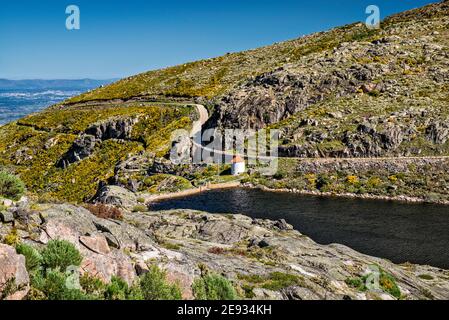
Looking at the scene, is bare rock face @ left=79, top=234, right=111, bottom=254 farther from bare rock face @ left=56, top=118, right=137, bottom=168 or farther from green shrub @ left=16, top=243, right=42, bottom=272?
bare rock face @ left=56, top=118, right=137, bottom=168

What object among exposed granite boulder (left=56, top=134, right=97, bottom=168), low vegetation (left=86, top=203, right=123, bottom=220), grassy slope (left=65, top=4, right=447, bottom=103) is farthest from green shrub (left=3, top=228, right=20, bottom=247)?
grassy slope (left=65, top=4, right=447, bottom=103)

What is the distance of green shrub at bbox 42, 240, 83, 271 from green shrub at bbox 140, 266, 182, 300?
293 cm

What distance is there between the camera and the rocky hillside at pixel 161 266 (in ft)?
55.8

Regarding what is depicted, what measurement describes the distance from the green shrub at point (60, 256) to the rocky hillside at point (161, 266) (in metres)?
0.05

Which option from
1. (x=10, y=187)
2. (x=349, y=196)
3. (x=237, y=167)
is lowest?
(x=349, y=196)

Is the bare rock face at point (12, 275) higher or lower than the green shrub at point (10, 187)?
lower

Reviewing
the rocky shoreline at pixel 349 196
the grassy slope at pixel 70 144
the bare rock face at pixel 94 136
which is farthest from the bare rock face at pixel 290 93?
the rocky shoreline at pixel 349 196

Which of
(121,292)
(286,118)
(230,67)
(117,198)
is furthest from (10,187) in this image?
(230,67)

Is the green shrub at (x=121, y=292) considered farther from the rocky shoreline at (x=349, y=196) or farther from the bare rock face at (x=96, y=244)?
the rocky shoreline at (x=349, y=196)

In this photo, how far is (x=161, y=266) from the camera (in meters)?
21.4

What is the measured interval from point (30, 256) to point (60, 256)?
113cm

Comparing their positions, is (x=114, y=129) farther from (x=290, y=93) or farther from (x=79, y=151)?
(x=290, y=93)

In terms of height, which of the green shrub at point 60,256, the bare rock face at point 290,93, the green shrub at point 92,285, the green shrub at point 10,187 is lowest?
the green shrub at point 92,285
